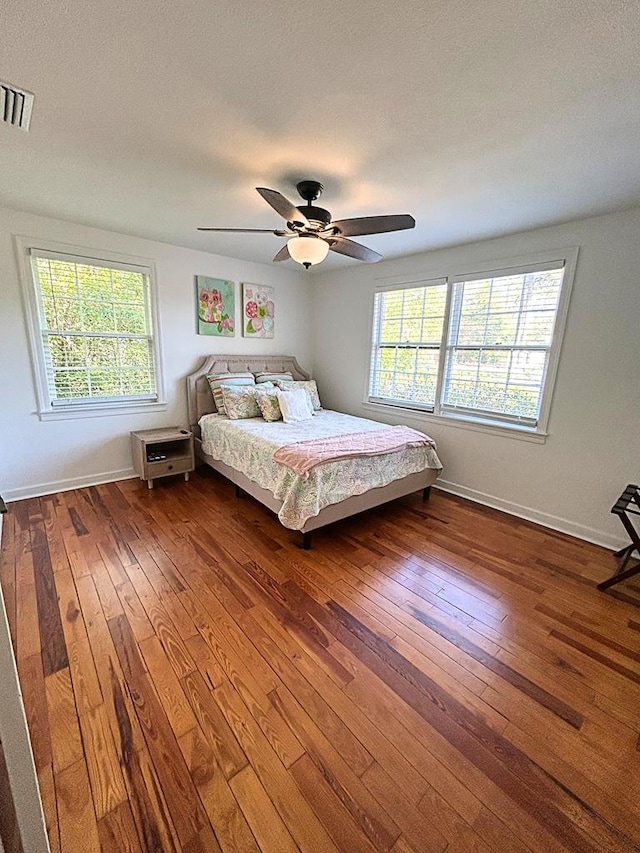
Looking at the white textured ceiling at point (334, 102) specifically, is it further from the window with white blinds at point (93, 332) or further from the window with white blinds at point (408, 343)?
the window with white blinds at point (408, 343)

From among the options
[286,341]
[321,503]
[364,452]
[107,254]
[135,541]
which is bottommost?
[135,541]

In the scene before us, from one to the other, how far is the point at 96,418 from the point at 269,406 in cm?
175

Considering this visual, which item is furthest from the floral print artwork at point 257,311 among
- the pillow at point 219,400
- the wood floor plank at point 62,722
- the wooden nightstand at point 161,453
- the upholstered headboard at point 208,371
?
the wood floor plank at point 62,722

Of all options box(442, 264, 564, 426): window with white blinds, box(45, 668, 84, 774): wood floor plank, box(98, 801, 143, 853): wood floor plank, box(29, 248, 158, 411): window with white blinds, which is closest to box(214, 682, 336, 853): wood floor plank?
box(98, 801, 143, 853): wood floor plank

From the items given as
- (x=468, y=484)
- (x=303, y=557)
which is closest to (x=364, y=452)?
(x=303, y=557)

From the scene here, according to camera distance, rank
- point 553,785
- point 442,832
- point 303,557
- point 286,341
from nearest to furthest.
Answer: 1. point 442,832
2. point 553,785
3. point 303,557
4. point 286,341

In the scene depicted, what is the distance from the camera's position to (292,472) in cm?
251

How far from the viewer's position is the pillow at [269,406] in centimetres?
367

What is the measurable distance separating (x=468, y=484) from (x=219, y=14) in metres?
3.60

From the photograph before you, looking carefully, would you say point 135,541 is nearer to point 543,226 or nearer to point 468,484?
point 468,484

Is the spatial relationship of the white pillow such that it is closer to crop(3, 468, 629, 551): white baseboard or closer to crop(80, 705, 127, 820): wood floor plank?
crop(3, 468, 629, 551): white baseboard

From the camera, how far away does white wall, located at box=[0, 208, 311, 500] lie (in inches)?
117

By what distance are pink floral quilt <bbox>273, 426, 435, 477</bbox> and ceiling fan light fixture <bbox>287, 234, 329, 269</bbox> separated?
135cm

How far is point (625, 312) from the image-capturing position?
2490 mm
